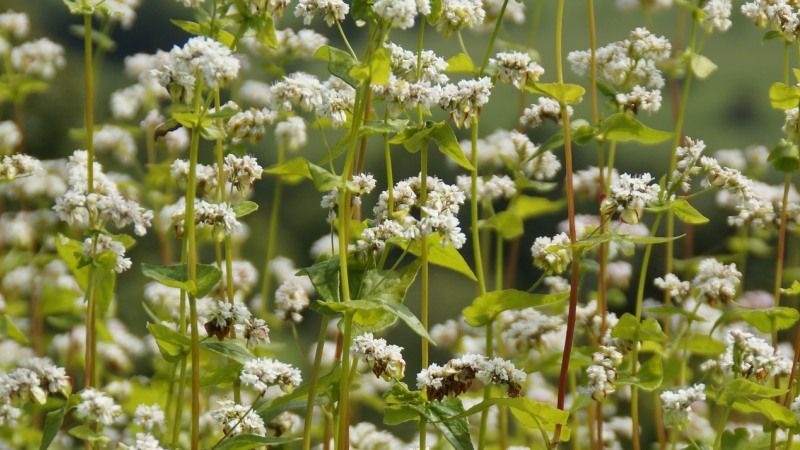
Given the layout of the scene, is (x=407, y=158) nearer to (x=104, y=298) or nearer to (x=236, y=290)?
(x=236, y=290)

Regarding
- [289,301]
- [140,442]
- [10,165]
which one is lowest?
[140,442]

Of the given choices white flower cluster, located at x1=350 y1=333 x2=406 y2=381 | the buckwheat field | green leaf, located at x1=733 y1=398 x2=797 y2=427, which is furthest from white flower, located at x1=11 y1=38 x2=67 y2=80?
green leaf, located at x1=733 y1=398 x2=797 y2=427

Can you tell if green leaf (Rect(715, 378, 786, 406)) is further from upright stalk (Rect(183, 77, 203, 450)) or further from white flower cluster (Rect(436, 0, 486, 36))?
upright stalk (Rect(183, 77, 203, 450))

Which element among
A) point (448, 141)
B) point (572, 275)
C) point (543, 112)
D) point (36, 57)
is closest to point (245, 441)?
point (448, 141)

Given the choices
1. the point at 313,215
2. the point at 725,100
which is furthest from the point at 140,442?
the point at 725,100

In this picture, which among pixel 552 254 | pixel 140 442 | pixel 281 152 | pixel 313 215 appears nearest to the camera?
pixel 140 442
